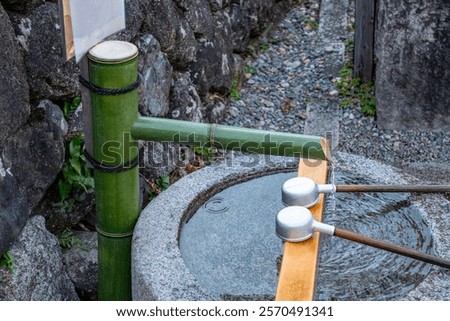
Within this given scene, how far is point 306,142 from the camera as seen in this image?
2307mm

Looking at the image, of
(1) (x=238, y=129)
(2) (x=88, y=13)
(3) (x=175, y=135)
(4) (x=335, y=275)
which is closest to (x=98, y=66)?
(2) (x=88, y=13)

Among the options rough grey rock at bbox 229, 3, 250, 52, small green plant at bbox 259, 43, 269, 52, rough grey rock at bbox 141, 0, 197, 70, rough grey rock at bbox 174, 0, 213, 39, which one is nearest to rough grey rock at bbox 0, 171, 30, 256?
rough grey rock at bbox 141, 0, 197, 70

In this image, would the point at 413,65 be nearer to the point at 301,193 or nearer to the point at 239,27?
the point at 239,27

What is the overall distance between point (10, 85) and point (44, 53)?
232 mm

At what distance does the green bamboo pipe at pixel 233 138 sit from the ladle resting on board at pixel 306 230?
7.4 inches

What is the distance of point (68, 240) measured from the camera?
10.3 ft

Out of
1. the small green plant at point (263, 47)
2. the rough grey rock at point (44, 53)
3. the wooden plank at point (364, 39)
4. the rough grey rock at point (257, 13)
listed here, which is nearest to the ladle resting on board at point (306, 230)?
the rough grey rock at point (44, 53)

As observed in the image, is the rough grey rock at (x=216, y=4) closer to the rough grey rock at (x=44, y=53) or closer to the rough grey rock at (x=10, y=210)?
the rough grey rock at (x=44, y=53)

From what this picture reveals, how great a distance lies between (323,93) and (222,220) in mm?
2159

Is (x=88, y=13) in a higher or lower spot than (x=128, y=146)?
higher

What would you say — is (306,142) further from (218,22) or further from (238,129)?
(218,22)

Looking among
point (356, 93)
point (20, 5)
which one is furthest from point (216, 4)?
point (20, 5)

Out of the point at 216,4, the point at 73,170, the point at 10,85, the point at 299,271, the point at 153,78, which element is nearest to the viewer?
the point at 299,271

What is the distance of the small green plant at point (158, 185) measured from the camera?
3.63m
